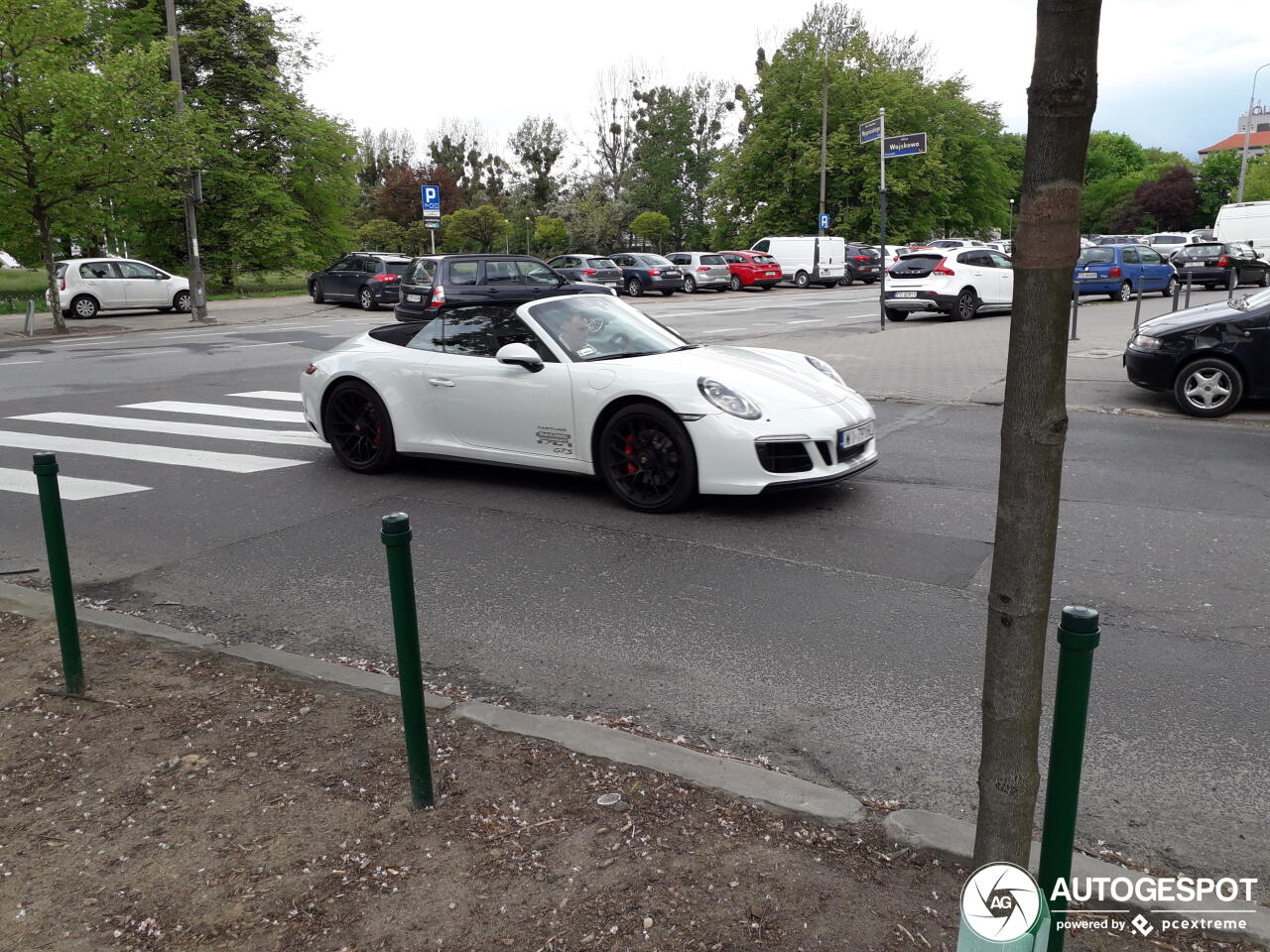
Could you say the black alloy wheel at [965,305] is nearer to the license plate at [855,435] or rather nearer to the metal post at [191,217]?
the license plate at [855,435]

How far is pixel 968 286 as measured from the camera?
23.3 m

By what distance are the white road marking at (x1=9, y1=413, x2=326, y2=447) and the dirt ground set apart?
6.27 m

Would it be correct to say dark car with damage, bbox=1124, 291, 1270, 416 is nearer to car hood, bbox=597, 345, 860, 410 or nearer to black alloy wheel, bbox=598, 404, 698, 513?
car hood, bbox=597, 345, 860, 410

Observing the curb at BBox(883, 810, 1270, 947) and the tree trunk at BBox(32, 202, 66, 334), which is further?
the tree trunk at BBox(32, 202, 66, 334)

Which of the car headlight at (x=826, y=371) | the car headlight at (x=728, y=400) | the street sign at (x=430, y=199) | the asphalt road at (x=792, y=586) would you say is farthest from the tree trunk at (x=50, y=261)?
the car headlight at (x=728, y=400)

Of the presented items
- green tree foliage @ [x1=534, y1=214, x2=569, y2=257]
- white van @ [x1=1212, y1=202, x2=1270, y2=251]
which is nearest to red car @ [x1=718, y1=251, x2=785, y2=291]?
white van @ [x1=1212, y1=202, x2=1270, y2=251]

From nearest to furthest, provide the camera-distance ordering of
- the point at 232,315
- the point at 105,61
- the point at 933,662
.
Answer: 1. the point at 933,662
2. the point at 105,61
3. the point at 232,315

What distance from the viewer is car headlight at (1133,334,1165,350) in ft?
35.3

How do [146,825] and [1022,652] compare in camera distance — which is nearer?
[1022,652]

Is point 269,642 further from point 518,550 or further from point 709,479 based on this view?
point 709,479

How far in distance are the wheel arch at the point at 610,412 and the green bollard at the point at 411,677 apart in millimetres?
3689

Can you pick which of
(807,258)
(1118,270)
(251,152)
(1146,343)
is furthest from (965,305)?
(251,152)

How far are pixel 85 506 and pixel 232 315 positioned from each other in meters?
23.8

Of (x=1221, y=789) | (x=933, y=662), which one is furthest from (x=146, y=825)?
(x=1221, y=789)
